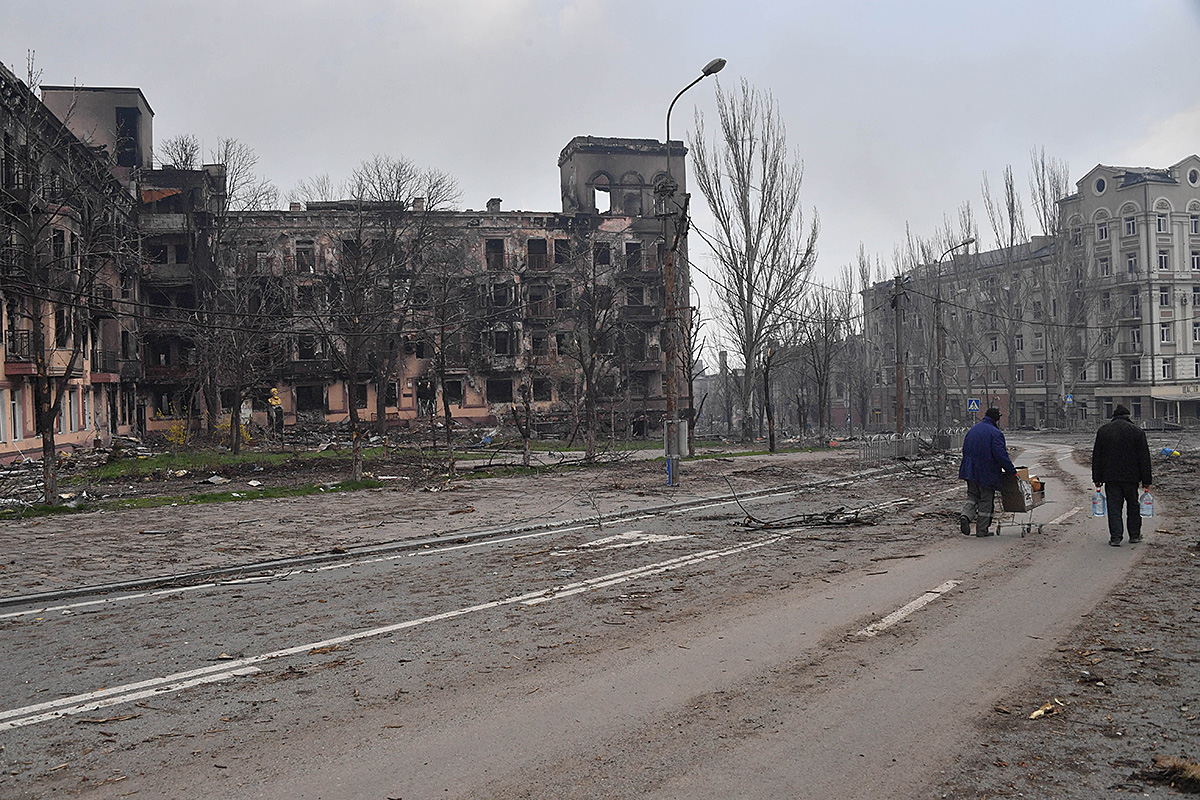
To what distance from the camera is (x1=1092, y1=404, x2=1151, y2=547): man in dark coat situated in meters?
10.9

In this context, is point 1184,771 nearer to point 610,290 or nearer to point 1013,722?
point 1013,722

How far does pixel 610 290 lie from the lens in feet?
127

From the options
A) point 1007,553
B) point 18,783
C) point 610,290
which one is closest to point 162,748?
point 18,783

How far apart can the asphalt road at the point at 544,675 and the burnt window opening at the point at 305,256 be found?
47596 mm

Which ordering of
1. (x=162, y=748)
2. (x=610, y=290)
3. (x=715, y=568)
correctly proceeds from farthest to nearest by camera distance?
(x=610, y=290)
(x=715, y=568)
(x=162, y=748)

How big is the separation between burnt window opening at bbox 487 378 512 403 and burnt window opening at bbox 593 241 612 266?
34.8 ft

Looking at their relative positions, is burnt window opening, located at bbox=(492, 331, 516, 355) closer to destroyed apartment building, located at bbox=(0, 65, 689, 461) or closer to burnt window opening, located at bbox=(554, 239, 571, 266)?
destroyed apartment building, located at bbox=(0, 65, 689, 461)

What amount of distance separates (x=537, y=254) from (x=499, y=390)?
32.5 ft

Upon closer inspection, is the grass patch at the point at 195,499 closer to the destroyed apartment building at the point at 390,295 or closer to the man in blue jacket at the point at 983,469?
the man in blue jacket at the point at 983,469

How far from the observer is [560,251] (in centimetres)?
5847

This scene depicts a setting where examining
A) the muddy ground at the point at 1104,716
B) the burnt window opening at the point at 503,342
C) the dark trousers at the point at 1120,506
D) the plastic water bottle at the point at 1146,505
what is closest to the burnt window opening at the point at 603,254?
the burnt window opening at the point at 503,342

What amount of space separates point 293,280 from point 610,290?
970 inches

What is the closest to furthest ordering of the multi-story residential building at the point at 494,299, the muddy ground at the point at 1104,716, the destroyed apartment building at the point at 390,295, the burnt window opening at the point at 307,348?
the muddy ground at the point at 1104,716
the destroyed apartment building at the point at 390,295
the multi-story residential building at the point at 494,299
the burnt window opening at the point at 307,348

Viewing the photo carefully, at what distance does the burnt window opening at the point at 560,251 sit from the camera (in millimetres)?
58438
